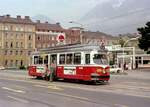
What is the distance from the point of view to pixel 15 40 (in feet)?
525

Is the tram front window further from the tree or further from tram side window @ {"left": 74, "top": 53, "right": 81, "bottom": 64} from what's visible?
the tree

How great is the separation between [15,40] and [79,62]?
424 feet

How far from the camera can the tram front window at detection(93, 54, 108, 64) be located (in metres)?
31.6

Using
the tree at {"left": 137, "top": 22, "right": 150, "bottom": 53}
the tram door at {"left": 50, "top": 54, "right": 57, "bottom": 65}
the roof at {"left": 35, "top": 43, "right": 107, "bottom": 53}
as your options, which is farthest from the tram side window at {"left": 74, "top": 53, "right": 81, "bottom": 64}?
the tree at {"left": 137, "top": 22, "right": 150, "bottom": 53}

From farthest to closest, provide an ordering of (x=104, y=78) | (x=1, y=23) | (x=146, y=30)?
(x=1, y=23), (x=146, y=30), (x=104, y=78)

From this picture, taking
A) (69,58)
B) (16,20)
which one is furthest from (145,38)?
(16,20)

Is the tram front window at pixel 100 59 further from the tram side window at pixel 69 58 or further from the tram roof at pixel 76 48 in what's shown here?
the tram side window at pixel 69 58

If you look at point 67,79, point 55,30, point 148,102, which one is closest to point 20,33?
point 55,30

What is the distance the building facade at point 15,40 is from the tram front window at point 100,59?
124242 mm

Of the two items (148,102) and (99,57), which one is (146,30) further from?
(148,102)

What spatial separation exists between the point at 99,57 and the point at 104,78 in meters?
1.63

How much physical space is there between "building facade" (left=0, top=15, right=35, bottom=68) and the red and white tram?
119m

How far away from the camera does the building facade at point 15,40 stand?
155625 millimetres

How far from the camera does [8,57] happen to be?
156 m
